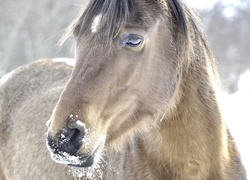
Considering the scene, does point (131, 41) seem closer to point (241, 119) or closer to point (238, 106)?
point (241, 119)

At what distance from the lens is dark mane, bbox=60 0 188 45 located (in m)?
3.07

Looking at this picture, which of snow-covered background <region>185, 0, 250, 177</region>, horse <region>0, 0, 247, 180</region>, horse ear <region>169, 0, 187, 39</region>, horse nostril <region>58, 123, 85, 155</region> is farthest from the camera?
snow-covered background <region>185, 0, 250, 177</region>

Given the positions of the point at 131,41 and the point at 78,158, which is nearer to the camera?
the point at 78,158

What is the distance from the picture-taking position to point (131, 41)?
3.09 meters

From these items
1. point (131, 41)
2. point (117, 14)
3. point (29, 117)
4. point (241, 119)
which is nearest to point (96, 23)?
point (117, 14)

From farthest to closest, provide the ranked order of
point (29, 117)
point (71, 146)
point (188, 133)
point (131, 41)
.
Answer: point (29, 117) < point (188, 133) < point (131, 41) < point (71, 146)

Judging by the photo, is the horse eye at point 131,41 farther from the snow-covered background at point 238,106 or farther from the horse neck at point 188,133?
the snow-covered background at point 238,106

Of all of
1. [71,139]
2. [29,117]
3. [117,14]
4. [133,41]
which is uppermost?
[117,14]

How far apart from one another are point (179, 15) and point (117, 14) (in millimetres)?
517

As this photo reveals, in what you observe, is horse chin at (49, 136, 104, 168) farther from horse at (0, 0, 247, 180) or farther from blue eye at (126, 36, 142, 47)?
blue eye at (126, 36, 142, 47)

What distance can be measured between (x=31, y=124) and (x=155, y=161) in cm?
170

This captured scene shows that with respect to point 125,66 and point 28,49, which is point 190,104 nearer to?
point 125,66

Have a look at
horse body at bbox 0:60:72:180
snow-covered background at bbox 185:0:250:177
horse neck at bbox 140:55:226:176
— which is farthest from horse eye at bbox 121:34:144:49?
horse body at bbox 0:60:72:180

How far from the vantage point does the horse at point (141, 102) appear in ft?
9.48
